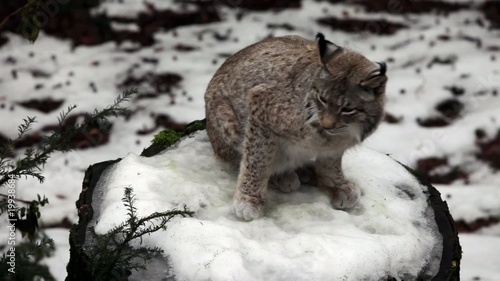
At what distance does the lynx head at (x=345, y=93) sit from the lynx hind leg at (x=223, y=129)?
718 mm

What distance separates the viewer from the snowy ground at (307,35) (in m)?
5.89

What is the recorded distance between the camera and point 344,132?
3486 mm

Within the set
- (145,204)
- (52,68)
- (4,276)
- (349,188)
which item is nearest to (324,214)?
(349,188)

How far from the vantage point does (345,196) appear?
3.98m

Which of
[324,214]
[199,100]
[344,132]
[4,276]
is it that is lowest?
[199,100]

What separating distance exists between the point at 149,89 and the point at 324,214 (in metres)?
3.90

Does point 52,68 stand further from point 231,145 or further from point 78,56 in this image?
point 231,145

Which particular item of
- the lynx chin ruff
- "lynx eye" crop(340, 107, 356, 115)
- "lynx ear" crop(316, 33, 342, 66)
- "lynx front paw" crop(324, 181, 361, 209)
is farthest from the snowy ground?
"lynx ear" crop(316, 33, 342, 66)

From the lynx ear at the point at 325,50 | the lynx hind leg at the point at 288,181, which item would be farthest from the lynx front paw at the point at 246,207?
the lynx ear at the point at 325,50

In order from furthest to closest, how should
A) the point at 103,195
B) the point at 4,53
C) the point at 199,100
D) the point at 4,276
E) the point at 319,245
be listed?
the point at 4,53, the point at 199,100, the point at 103,195, the point at 319,245, the point at 4,276

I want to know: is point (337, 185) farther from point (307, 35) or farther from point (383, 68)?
point (307, 35)

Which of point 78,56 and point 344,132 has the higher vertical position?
point 344,132

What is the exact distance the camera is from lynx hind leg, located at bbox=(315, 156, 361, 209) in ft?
13.1

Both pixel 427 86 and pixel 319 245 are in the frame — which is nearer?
pixel 319 245
